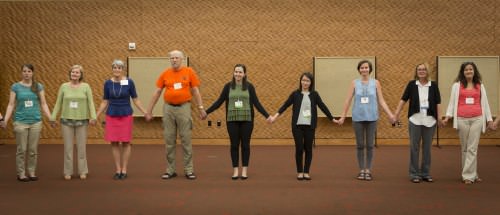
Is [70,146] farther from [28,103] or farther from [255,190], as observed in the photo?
[255,190]

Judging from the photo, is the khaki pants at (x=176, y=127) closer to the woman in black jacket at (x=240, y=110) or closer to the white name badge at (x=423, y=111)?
the woman in black jacket at (x=240, y=110)

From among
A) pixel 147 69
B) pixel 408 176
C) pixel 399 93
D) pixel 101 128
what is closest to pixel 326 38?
pixel 399 93

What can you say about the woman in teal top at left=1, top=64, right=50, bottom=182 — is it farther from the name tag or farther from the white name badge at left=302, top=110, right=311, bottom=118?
the white name badge at left=302, top=110, right=311, bottom=118

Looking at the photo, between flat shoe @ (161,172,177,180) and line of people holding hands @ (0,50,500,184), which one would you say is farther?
flat shoe @ (161,172,177,180)

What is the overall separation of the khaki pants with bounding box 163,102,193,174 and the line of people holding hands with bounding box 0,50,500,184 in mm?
13

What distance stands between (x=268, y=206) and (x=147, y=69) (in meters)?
6.32

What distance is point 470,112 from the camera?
5359 mm

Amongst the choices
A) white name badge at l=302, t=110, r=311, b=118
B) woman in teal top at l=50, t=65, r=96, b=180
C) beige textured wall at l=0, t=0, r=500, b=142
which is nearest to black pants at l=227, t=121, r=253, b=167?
white name badge at l=302, t=110, r=311, b=118

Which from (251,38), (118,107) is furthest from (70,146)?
(251,38)

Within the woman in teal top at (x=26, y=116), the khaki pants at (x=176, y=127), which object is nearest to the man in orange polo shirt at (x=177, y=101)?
the khaki pants at (x=176, y=127)

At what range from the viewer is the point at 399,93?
980 cm

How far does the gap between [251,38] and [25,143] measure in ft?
18.0

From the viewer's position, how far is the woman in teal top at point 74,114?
18.7 feet

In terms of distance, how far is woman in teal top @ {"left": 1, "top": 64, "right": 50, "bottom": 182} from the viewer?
556 cm
